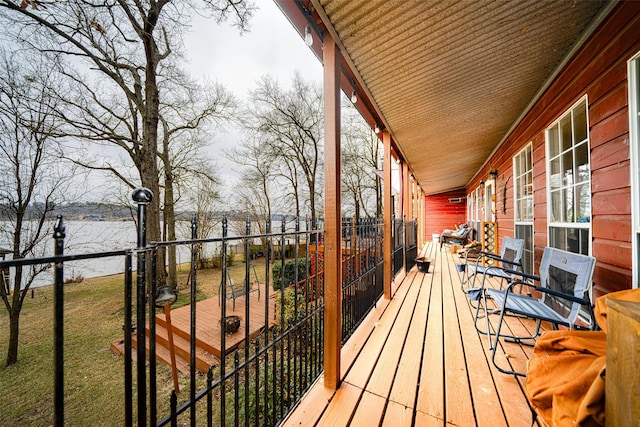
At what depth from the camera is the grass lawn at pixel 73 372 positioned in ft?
11.4

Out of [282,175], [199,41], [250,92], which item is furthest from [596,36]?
[282,175]

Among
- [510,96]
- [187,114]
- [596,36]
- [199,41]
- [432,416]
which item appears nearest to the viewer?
[432,416]

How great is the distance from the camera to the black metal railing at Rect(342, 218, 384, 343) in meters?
2.25

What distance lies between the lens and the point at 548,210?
270 cm

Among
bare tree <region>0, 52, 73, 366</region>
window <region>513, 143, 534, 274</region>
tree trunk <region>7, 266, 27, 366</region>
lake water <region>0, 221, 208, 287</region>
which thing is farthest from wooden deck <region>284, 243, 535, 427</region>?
tree trunk <region>7, 266, 27, 366</region>

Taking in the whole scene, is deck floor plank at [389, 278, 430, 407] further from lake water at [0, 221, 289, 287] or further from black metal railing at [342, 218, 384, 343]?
lake water at [0, 221, 289, 287]

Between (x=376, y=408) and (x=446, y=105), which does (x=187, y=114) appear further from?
(x=376, y=408)

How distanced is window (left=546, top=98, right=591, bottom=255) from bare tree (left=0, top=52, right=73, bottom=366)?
755 cm

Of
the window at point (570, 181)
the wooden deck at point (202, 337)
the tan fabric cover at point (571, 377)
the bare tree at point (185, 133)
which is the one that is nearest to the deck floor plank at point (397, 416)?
the tan fabric cover at point (571, 377)

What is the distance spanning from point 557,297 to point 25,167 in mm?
7844

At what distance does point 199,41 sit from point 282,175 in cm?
707

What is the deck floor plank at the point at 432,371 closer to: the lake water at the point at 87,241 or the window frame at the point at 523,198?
the window frame at the point at 523,198

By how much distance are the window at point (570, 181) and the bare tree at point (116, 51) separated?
4.69 meters

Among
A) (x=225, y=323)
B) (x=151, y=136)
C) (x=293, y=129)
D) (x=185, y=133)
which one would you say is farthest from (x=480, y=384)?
(x=293, y=129)
